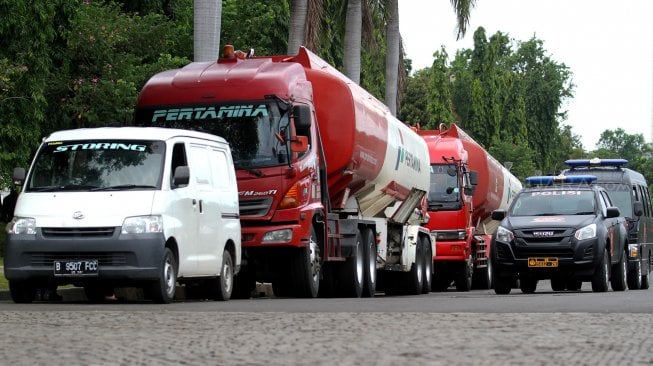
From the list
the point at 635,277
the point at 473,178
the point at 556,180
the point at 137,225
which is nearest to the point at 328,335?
the point at 137,225

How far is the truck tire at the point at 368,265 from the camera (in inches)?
947

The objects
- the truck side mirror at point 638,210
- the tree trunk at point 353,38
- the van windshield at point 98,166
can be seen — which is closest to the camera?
the van windshield at point 98,166

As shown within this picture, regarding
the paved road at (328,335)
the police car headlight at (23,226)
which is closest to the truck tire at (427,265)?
the paved road at (328,335)

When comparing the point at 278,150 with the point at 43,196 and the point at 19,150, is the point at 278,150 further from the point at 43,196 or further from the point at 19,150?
the point at 19,150

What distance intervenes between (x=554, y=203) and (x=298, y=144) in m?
6.83

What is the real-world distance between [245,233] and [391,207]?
20.2 ft

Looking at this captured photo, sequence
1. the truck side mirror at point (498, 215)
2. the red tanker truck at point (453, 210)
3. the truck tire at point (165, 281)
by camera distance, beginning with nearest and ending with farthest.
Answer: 1. the truck tire at point (165, 281)
2. the truck side mirror at point (498, 215)
3. the red tanker truck at point (453, 210)

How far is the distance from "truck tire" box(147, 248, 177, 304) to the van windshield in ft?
3.03

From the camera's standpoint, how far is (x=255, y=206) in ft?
68.8

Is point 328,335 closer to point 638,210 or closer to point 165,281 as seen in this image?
point 165,281

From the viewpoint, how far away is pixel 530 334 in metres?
12.2

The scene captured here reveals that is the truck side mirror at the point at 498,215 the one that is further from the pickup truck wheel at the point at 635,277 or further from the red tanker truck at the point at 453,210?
the red tanker truck at the point at 453,210

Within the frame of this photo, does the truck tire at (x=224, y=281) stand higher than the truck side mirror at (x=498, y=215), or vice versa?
the truck side mirror at (x=498, y=215)

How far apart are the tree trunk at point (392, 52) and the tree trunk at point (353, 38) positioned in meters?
3.76
